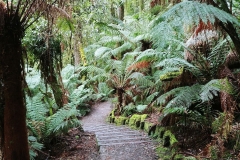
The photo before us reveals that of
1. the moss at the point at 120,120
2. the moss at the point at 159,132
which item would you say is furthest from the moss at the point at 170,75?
the moss at the point at 120,120

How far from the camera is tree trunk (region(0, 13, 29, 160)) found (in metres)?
2.38

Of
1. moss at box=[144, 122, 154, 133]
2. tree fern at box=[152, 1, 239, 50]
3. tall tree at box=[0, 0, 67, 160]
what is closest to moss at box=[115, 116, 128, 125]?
moss at box=[144, 122, 154, 133]

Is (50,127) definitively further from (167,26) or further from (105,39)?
(105,39)

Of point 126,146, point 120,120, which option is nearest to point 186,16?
point 126,146

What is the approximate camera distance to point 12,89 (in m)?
2.38

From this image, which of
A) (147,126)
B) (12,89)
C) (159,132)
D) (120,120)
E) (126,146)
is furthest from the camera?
(120,120)

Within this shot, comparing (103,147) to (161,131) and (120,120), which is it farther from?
(120,120)

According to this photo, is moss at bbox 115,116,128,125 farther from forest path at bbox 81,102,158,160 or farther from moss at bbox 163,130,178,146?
moss at bbox 163,130,178,146

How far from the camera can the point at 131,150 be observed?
3986mm

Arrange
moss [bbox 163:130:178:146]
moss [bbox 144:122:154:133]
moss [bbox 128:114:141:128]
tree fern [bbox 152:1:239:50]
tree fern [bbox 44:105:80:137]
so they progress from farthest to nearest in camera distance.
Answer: moss [bbox 128:114:141:128]
moss [bbox 144:122:154:133]
tree fern [bbox 44:105:80:137]
moss [bbox 163:130:178:146]
tree fern [bbox 152:1:239:50]

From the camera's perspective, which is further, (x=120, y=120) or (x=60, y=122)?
(x=120, y=120)

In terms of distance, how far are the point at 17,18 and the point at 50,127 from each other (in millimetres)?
2320

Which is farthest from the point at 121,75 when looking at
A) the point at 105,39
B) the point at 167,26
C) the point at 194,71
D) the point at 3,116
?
the point at 167,26

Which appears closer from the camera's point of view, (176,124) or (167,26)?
(167,26)
